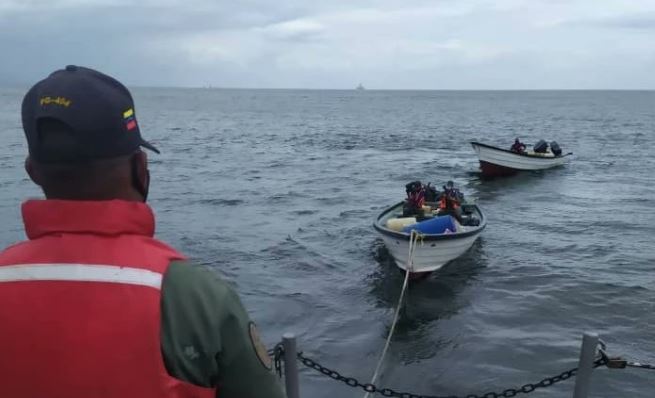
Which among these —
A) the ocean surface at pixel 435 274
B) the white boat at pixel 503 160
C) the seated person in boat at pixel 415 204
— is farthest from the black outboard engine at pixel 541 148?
the seated person in boat at pixel 415 204

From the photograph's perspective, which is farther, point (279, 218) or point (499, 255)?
A: point (279, 218)

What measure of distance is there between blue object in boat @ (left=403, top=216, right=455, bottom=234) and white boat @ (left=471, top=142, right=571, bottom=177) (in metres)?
18.1

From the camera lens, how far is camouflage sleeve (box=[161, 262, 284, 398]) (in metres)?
1.71

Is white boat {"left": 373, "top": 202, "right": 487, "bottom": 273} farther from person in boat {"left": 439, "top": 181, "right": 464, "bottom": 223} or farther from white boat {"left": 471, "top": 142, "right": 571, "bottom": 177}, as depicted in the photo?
white boat {"left": 471, "top": 142, "right": 571, "bottom": 177}

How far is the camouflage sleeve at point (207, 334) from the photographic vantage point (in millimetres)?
1705

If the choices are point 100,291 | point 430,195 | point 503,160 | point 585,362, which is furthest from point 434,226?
point 503,160

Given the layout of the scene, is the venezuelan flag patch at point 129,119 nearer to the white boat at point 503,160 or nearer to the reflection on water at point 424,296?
the reflection on water at point 424,296

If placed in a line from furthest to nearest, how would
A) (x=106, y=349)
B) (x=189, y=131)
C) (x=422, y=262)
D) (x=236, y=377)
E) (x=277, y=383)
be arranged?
(x=189, y=131) < (x=422, y=262) < (x=277, y=383) < (x=236, y=377) < (x=106, y=349)

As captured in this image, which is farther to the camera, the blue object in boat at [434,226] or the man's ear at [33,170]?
the blue object in boat at [434,226]

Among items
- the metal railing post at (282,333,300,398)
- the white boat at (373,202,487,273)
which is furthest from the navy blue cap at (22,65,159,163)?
the white boat at (373,202,487,273)

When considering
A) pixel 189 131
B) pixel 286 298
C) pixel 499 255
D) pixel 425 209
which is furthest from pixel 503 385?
pixel 189 131

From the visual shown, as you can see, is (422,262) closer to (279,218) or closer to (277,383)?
(279,218)

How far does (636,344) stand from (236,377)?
11787 millimetres

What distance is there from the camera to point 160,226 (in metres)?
21.1
